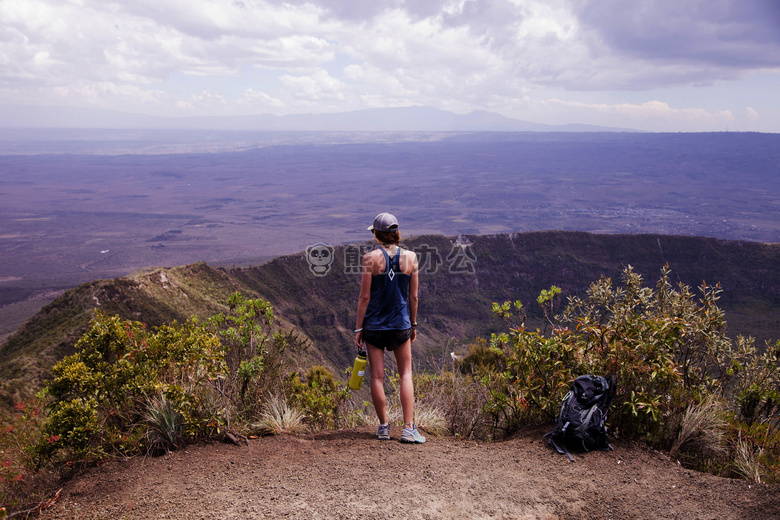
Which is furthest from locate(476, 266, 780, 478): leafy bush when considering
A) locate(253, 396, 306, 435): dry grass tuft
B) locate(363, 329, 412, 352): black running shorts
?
locate(253, 396, 306, 435): dry grass tuft

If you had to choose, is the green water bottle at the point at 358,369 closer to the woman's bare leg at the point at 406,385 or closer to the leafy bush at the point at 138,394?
the woman's bare leg at the point at 406,385

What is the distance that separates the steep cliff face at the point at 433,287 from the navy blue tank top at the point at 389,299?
44.8 feet

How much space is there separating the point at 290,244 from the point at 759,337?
69435 mm

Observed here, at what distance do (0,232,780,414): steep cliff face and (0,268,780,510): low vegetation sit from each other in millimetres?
12275

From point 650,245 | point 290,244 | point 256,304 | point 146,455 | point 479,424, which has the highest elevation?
point 256,304

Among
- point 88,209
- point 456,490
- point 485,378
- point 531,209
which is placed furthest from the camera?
point 531,209

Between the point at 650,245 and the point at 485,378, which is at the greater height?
the point at 485,378

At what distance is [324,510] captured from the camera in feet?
10.6

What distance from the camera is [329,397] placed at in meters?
5.75

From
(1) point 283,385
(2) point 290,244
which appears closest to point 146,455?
(1) point 283,385

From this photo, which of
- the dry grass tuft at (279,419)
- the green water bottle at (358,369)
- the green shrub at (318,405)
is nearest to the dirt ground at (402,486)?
the dry grass tuft at (279,419)

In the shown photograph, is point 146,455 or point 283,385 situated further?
point 283,385

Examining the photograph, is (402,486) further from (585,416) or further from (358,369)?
(585,416)

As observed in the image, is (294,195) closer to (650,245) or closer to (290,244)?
(290,244)
